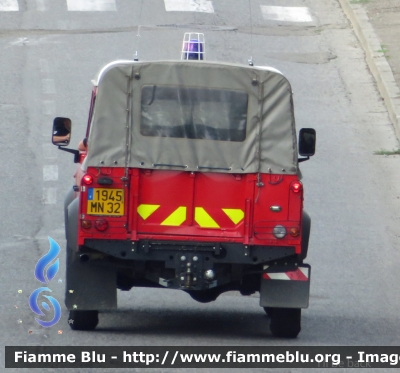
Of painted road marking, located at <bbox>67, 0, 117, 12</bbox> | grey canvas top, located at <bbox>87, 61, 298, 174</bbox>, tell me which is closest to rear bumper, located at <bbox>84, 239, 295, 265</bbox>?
grey canvas top, located at <bbox>87, 61, 298, 174</bbox>

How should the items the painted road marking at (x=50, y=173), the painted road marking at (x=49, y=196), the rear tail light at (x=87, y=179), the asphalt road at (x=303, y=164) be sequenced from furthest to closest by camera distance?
the painted road marking at (x=50, y=173)
the painted road marking at (x=49, y=196)
the asphalt road at (x=303, y=164)
the rear tail light at (x=87, y=179)

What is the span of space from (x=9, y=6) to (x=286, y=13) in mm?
5966

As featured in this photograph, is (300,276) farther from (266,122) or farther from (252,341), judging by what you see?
(266,122)

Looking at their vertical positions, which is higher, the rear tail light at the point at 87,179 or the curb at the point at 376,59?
the rear tail light at the point at 87,179

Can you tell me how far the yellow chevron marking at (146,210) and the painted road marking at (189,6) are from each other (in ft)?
47.8

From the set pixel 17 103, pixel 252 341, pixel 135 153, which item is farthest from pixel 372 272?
pixel 17 103

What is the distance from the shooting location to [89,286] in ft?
31.8

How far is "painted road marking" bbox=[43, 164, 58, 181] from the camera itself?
1597 cm

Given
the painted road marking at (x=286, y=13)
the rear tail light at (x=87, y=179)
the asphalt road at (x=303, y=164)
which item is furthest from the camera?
the painted road marking at (x=286, y=13)

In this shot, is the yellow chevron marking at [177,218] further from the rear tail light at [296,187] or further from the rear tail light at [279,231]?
the rear tail light at [296,187]

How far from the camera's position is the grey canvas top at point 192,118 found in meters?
9.31

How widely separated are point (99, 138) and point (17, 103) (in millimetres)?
9412

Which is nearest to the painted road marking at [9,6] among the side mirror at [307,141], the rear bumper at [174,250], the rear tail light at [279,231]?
the side mirror at [307,141]

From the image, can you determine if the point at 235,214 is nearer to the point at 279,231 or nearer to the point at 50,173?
the point at 279,231
